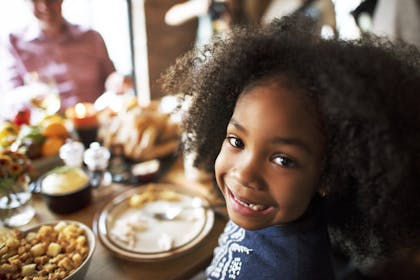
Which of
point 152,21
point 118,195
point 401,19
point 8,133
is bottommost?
point 118,195

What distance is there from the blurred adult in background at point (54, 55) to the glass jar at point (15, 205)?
819mm

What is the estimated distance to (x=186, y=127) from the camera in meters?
0.75

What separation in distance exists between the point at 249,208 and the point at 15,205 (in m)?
0.59

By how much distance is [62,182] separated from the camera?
2.72ft

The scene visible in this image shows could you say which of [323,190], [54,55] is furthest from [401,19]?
[54,55]

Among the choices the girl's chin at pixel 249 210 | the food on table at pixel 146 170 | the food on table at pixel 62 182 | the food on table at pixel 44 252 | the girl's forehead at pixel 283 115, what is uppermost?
the girl's forehead at pixel 283 115

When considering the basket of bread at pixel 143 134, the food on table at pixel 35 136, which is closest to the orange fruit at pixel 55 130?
the food on table at pixel 35 136

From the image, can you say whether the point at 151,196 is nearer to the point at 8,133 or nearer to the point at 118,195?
the point at 118,195

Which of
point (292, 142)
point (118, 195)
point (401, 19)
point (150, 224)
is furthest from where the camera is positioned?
point (401, 19)

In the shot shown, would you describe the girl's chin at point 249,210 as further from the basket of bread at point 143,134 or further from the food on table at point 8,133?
the food on table at point 8,133

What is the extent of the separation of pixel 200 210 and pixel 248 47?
16.5 inches

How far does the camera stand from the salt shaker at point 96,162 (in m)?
0.95

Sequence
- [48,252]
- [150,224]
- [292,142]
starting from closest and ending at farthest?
[292,142] < [48,252] < [150,224]

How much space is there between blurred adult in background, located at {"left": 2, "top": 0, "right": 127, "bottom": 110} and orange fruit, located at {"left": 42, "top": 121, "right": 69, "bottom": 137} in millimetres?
528
